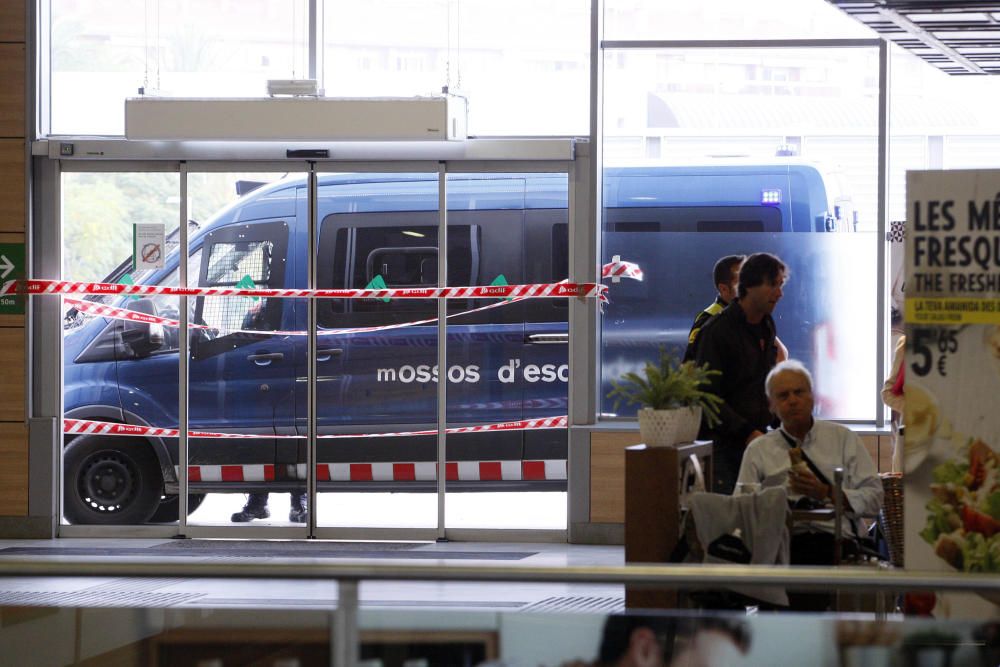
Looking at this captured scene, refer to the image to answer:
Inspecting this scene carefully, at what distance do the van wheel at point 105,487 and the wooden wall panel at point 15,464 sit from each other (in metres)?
0.25

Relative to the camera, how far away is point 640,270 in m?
8.42

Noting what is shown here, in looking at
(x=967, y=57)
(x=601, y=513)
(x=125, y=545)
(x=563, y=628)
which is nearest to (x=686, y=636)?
(x=563, y=628)

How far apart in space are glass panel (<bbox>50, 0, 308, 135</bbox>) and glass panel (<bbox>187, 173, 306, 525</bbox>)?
68cm

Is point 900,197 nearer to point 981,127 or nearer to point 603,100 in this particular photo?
point 981,127

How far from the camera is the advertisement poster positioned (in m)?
3.93

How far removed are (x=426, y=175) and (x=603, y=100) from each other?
120 centimetres

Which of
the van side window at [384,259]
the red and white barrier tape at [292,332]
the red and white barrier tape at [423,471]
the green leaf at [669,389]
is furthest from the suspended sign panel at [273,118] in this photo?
the green leaf at [669,389]

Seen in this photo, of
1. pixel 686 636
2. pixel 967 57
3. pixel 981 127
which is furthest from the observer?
pixel 981 127

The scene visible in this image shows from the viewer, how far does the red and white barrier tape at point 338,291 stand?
8281 mm

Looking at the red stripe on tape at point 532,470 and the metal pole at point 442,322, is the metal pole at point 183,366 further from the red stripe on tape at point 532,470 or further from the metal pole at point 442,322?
the red stripe on tape at point 532,470

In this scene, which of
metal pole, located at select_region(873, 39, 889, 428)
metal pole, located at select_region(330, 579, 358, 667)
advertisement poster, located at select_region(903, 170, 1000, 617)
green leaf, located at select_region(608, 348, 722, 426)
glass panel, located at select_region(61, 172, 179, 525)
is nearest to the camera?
metal pole, located at select_region(330, 579, 358, 667)

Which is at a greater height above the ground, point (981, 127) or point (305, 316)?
point (981, 127)

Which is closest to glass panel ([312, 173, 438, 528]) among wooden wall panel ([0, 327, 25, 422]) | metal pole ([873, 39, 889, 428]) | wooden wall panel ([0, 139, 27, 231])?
wooden wall panel ([0, 327, 25, 422])

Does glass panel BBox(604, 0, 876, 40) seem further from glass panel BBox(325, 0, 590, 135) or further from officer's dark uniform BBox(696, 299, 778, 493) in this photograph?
officer's dark uniform BBox(696, 299, 778, 493)
